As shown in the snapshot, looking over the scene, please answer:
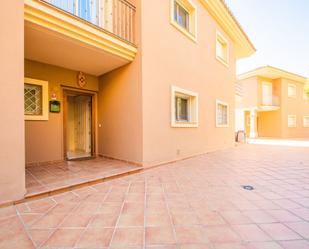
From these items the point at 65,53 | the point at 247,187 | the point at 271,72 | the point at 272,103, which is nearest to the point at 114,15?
the point at 65,53

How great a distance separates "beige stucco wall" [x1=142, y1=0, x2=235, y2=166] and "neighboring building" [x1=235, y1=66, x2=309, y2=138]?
10099mm

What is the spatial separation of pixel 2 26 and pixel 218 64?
25.7 feet

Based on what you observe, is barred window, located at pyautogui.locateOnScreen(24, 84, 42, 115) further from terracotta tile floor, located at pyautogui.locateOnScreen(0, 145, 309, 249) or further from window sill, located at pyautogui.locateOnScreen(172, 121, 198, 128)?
window sill, located at pyautogui.locateOnScreen(172, 121, 198, 128)

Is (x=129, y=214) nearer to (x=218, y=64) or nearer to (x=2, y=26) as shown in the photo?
(x=2, y=26)

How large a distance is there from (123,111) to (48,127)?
7.36 ft

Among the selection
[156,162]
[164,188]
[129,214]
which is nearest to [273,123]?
[156,162]

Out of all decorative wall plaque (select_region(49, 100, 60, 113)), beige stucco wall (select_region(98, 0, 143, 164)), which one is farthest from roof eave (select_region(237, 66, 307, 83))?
decorative wall plaque (select_region(49, 100, 60, 113))

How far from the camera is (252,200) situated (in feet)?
8.42

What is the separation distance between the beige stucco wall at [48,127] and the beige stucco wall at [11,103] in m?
2.29

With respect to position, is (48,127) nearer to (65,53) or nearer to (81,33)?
(65,53)

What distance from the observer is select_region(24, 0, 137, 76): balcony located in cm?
304

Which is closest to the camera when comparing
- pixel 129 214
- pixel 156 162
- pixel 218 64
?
pixel 129 214

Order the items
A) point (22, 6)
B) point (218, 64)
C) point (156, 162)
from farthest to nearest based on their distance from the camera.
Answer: point (218, 64), point (156, 162), point (22, 6)

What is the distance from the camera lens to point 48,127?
4.71 m
